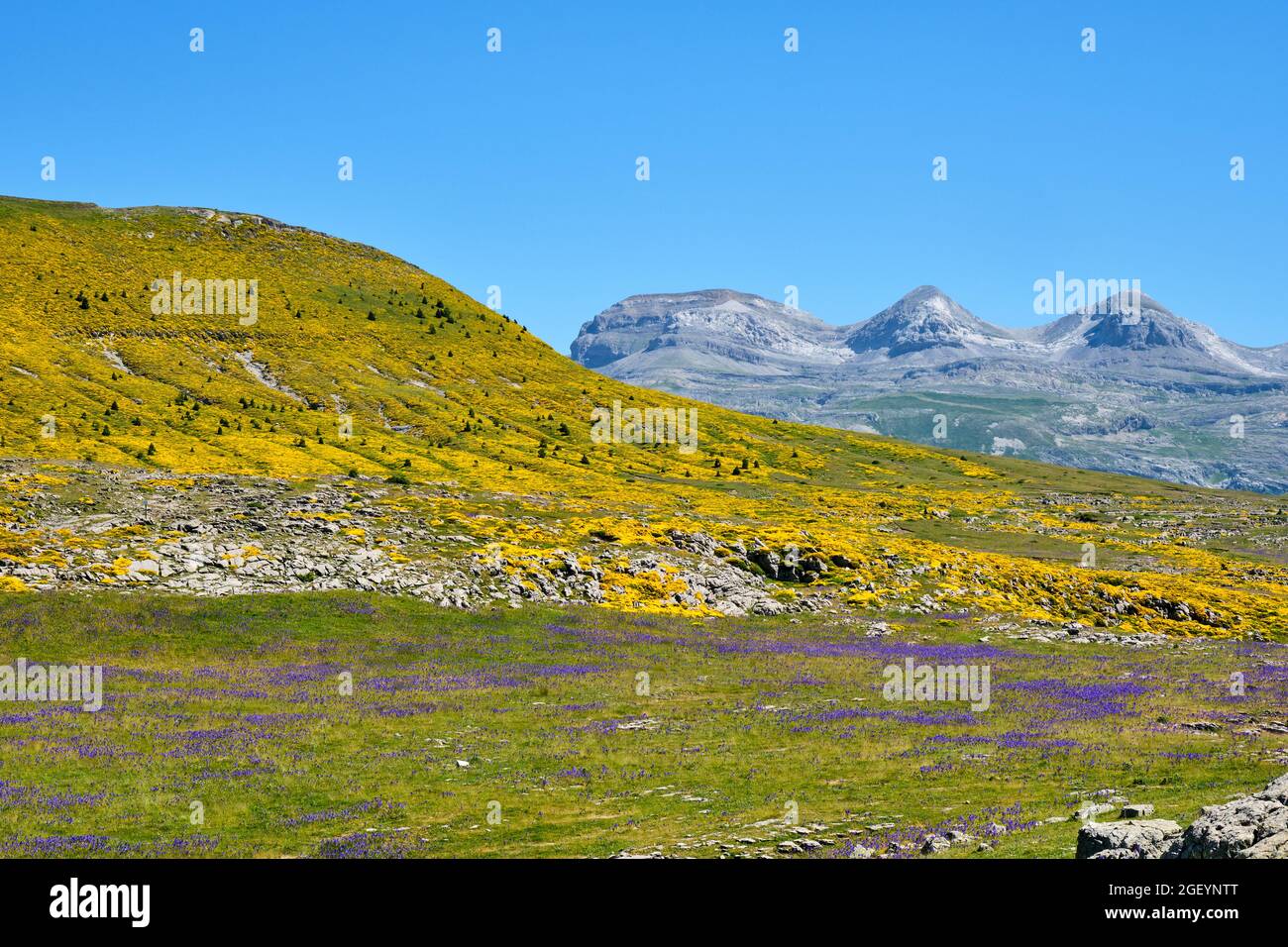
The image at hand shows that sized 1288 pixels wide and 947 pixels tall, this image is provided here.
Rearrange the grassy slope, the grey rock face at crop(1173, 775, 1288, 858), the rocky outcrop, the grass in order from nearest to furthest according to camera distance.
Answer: the grey rock face at crop(1173, 775, 1288, 858) → the rocky outcrop → the grass → the grassy slope

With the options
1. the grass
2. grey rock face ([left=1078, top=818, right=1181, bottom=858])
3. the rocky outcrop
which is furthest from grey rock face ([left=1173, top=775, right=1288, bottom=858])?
the grass

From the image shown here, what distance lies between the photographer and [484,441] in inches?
4579

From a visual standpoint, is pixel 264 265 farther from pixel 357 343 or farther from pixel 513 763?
pixel 513 763

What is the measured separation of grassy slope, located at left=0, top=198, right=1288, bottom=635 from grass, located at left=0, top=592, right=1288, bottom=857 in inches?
639

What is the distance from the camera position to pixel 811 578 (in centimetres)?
7125

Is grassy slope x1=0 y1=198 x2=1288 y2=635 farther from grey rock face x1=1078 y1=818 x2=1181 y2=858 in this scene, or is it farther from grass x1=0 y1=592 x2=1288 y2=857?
grey rock face x1=1078 y1=818 x2=1181 y2=858

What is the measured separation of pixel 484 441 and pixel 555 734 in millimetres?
83261

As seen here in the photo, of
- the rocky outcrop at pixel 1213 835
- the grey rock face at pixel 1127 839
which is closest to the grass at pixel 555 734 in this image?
the grey rock face at pixel 1127 839

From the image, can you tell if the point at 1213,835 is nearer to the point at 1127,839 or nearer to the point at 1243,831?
the point at 1243,831

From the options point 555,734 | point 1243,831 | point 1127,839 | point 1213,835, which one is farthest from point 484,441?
point 1243,831

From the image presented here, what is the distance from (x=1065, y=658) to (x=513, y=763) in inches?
1441

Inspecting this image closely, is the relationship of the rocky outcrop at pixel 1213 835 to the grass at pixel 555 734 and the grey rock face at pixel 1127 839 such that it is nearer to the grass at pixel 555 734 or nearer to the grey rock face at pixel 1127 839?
the grey rock face at pixel 1127 839

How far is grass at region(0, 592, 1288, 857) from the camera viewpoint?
24078mm
